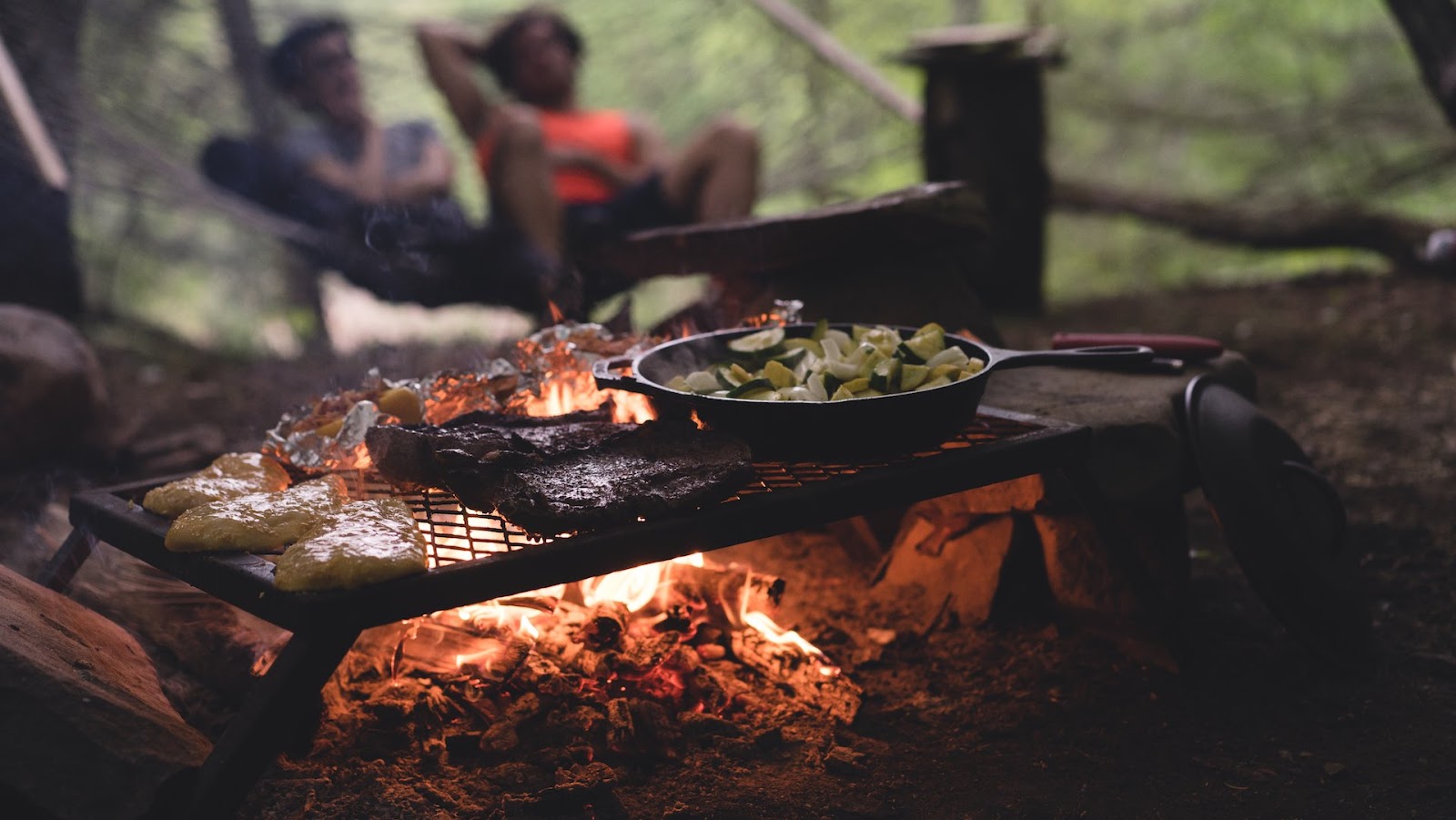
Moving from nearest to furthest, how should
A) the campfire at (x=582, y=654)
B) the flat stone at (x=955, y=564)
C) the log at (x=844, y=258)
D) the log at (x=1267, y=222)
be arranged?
the campfire at (x=582, y=654) → the flat stone at (x=955, y=564) → the log at (x=844, y=258) → the log at (x=1267, y=222)

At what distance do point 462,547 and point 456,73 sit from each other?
358cm

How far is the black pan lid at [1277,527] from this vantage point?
186cm

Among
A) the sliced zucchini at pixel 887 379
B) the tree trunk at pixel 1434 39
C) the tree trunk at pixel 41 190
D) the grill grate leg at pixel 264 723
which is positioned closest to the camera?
the grill grate leg at pixel 264 723

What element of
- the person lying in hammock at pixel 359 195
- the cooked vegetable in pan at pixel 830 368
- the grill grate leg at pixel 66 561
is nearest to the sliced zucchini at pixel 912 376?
the cooked vegetable in pan at pixel 830 368

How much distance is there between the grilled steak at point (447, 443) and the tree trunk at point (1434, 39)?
3.23m

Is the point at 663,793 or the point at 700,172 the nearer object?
the point at 663,793

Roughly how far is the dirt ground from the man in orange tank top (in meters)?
1.84

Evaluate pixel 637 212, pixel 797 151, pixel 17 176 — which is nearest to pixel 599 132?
pixel 637 212

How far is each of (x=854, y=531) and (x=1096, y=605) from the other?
60 centimetres

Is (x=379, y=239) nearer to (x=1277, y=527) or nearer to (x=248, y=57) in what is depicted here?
(x=248, y=57)

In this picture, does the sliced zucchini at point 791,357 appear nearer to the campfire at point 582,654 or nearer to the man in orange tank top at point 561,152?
the campfire at point 582,654

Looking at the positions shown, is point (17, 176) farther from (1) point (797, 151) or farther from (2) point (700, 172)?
(1) point (797, 151)

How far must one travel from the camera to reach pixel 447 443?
1.47 meters

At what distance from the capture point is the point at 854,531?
2.45 meters
